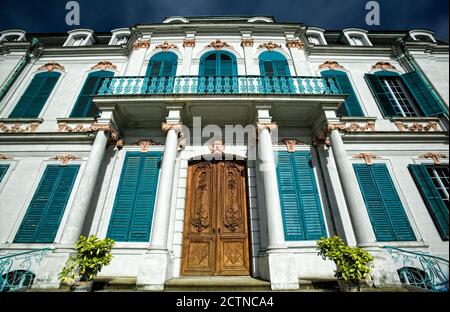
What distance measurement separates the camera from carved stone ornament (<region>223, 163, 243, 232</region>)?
6301mm

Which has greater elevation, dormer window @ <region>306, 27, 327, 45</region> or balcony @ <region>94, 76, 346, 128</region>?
dormer window @ <region>306, 27, 327, 45</region>

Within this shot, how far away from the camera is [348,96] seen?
317 inches

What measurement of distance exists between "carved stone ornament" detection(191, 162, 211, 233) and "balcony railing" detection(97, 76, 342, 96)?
2.56 meters

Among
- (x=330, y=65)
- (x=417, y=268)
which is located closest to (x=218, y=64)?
(x=330, y=65)

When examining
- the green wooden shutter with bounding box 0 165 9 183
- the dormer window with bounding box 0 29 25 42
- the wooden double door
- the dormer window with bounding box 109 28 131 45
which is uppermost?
the dormer window with bounding box 109 28 131 45

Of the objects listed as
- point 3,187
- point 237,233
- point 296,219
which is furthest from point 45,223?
point 296,219

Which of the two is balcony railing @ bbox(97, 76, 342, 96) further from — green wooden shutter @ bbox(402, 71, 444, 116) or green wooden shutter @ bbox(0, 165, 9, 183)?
green wooden shutter @ bbox(0, 165, 9, 183)

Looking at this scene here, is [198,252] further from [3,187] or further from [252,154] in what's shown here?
[3,187]

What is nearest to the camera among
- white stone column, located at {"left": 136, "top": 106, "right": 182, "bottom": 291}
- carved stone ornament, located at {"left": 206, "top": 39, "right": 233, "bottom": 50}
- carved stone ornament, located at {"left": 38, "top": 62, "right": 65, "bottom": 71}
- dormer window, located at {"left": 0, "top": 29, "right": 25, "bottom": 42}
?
white stone column, located at {"left": 136, "top": 106, "right": 182, "bottom": 291}

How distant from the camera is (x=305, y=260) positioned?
572cm

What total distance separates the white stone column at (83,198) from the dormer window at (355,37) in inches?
463

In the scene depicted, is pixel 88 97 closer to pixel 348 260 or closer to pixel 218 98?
pixel 218 98

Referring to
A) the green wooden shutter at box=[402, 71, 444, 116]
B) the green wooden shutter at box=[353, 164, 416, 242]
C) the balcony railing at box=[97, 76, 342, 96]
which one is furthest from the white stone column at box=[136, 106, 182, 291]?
the green wooden shutter at box=[402, 71, 444, 116]
